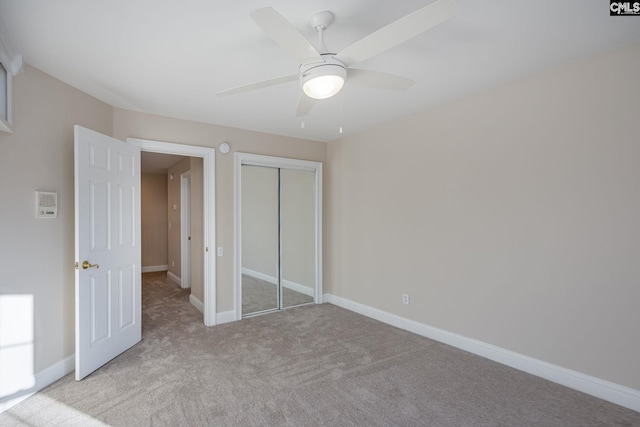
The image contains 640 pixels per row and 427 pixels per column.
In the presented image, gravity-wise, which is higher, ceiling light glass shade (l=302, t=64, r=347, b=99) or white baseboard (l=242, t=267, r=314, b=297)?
ceiling light glass shade (l=302, t=64, r=347, b=99)

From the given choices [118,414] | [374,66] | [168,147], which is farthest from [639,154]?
[168,147]

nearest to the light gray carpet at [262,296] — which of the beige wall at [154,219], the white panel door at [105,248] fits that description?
the white panel door at [105,248]

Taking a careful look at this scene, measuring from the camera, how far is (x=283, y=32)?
1.48 meters

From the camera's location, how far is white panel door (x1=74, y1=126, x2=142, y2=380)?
8.54 feet

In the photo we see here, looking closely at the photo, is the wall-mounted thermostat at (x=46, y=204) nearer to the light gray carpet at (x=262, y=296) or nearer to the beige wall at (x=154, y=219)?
the light gray carpet at (x=262, y=296)

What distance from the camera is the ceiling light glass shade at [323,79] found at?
175 centimetres

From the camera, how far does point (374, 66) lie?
2.47 m

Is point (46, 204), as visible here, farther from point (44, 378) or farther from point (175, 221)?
point (175, 221)

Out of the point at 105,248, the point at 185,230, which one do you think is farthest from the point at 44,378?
the point at 185,230

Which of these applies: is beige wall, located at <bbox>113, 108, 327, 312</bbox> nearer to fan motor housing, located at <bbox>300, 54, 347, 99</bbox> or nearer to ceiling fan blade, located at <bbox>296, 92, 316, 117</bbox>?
ceiling fan blade, located at <bbox>296, 92, 316, 117</bbox>

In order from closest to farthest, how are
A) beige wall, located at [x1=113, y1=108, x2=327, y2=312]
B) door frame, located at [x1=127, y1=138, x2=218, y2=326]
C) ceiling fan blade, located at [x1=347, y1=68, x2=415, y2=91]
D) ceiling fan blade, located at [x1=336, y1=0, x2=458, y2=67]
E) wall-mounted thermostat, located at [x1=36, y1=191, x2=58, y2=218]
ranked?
ceiling fan blade, located at [x1=336, y1=0, x2=458, y2=67] → ceiling fan blade, located at [x1=347, y1=68, x2=415, y2=91] → wall-mounted thermostat, located at [x1=36, y1=191, x2=58, y2=218] → beige wall, located at [x1=113, y1=108, x2=327, y2=312] → door frame, located at [x1=127, y1=138, x2=218, y2=326]

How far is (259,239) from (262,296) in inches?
31.7

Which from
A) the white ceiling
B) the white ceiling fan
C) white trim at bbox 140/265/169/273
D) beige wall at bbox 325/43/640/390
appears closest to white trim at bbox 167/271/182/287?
white trim at bbox 140/265/169/273

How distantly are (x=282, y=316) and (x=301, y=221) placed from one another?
1.38 meters
